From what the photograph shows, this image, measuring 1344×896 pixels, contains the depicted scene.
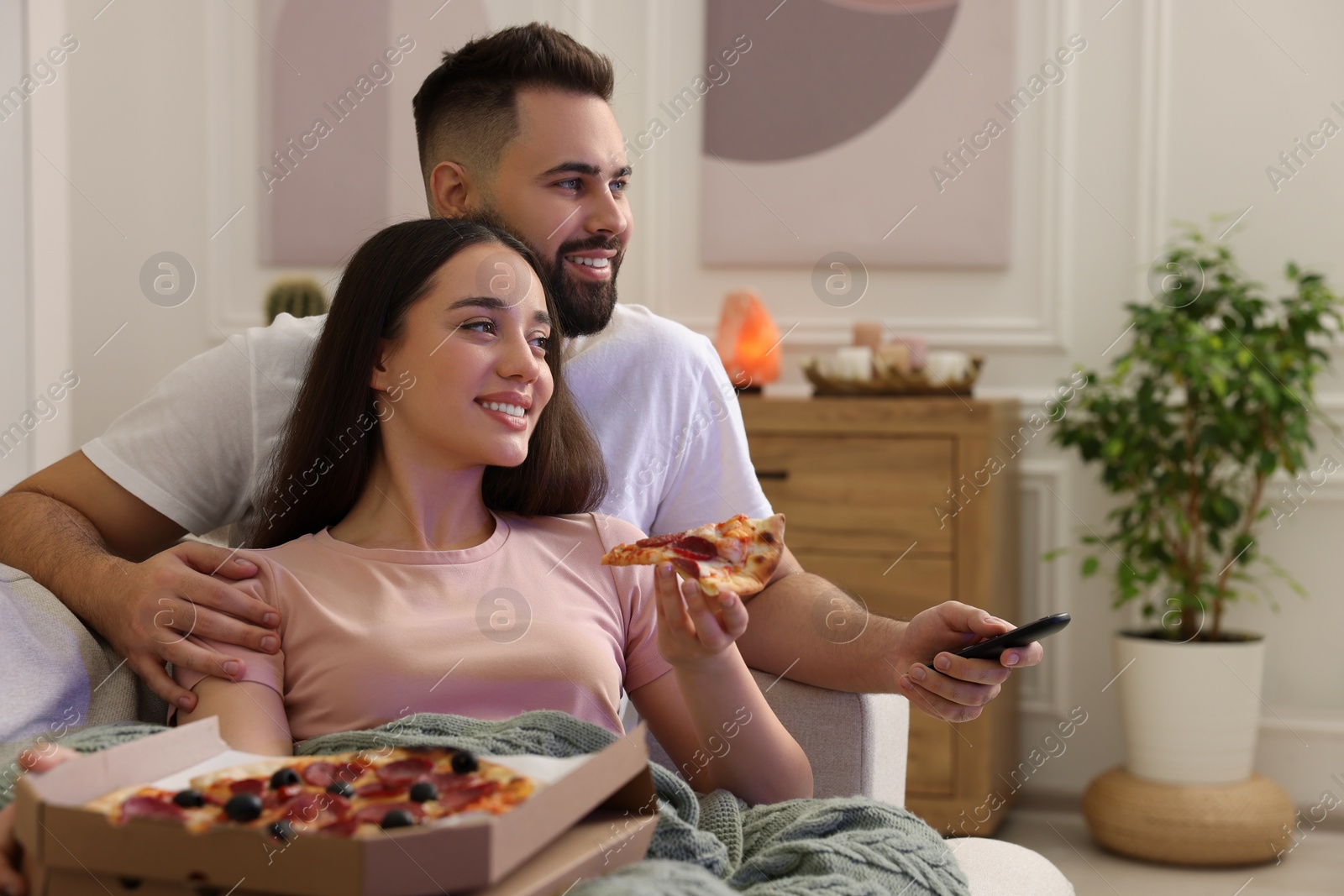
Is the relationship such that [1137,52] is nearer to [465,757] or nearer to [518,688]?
[518,688]

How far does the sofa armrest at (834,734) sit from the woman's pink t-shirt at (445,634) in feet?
0.54

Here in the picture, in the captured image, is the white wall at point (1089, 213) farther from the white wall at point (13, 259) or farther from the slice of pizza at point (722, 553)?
the slice of pizza at point (722, 553)

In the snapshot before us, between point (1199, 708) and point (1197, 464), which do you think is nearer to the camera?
point (1199, 708)

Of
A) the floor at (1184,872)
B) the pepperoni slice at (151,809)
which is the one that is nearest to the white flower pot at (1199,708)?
the floor at (1184,872)

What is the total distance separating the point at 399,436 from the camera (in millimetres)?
1592

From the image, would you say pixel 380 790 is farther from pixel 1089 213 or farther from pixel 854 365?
pixel 1089 213

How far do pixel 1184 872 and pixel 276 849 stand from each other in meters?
2.60

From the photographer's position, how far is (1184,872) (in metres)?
2.86

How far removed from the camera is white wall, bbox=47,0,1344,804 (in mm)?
3146

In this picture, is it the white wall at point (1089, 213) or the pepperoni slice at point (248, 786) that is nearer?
the pepperoni slice at point (248, 786)

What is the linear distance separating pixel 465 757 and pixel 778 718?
0.65 metres

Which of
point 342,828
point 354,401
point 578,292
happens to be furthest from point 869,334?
point 342,828

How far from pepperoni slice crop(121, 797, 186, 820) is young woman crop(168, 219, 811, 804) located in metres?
0.39

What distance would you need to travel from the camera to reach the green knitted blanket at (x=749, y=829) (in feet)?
3.69
